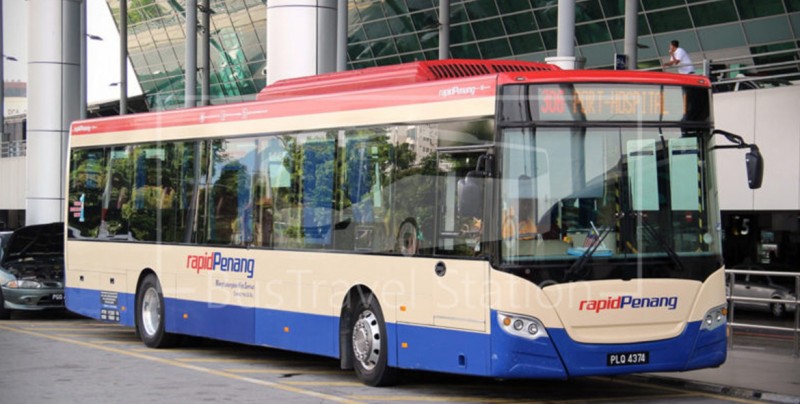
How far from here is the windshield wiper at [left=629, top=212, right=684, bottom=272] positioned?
38.1ft

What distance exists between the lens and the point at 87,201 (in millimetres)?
19359

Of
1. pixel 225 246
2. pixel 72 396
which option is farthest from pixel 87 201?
pixel 72 396

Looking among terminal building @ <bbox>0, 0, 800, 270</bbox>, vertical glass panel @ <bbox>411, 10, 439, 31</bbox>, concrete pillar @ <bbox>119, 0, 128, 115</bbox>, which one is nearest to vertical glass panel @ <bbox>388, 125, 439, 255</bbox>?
terminal building @ <bbox>0, 0, 800, 270</bbox>

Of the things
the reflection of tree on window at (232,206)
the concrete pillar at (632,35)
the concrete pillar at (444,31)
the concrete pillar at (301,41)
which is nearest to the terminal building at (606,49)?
the concrete pillar at (632,35)

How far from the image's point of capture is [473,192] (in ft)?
37.9

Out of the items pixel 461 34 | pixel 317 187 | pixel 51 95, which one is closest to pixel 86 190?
pixel 317 187

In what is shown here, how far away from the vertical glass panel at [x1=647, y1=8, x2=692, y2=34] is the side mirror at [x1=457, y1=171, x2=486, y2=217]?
101ft

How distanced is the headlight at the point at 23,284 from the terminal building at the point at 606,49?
6075 mm

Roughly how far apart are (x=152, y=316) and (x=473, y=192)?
739 cm

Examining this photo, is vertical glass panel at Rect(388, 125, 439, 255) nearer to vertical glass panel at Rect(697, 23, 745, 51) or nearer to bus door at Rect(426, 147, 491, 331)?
bus door at Rect(426, 147, 491, 331)

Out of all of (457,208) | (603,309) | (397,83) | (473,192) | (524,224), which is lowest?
(603,309)

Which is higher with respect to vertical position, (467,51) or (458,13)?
(458,13)

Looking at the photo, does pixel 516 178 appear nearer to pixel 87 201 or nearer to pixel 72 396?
pixel 72 396

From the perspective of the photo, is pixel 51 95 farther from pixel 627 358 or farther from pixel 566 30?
pixel 627 358
